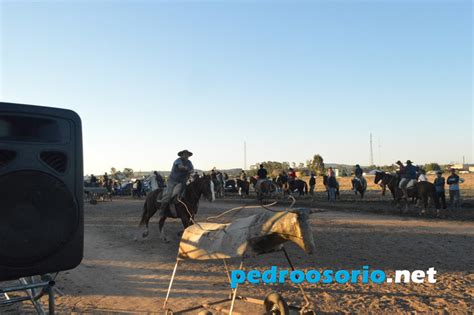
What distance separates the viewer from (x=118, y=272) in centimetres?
783

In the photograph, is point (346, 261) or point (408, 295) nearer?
point (408, 295)

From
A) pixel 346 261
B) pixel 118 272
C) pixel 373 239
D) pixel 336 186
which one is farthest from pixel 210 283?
pixel 336 186

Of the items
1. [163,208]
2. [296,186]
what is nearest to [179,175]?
[163,208]

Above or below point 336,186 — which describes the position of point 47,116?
above

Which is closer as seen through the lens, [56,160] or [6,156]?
[6,156]

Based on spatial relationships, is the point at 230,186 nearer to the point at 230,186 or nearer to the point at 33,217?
the point at 230,186

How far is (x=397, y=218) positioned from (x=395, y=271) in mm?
8771

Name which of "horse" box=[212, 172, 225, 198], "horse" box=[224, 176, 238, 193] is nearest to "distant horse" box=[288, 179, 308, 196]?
"horse" box=[212, 172, 225, 198]

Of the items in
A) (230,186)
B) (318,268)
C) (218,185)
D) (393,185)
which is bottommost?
(318,268)

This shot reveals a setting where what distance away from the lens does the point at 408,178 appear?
18.4 metres

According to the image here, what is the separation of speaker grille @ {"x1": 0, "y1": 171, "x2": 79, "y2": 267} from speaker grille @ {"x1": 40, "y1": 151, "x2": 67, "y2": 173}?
0.35 feet

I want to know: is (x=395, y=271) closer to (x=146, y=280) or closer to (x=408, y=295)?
(x=408, y=295)

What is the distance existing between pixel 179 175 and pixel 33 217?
863cm

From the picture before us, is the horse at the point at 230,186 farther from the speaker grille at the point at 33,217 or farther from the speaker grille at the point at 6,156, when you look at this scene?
the speaker grille at the point at 6,156
